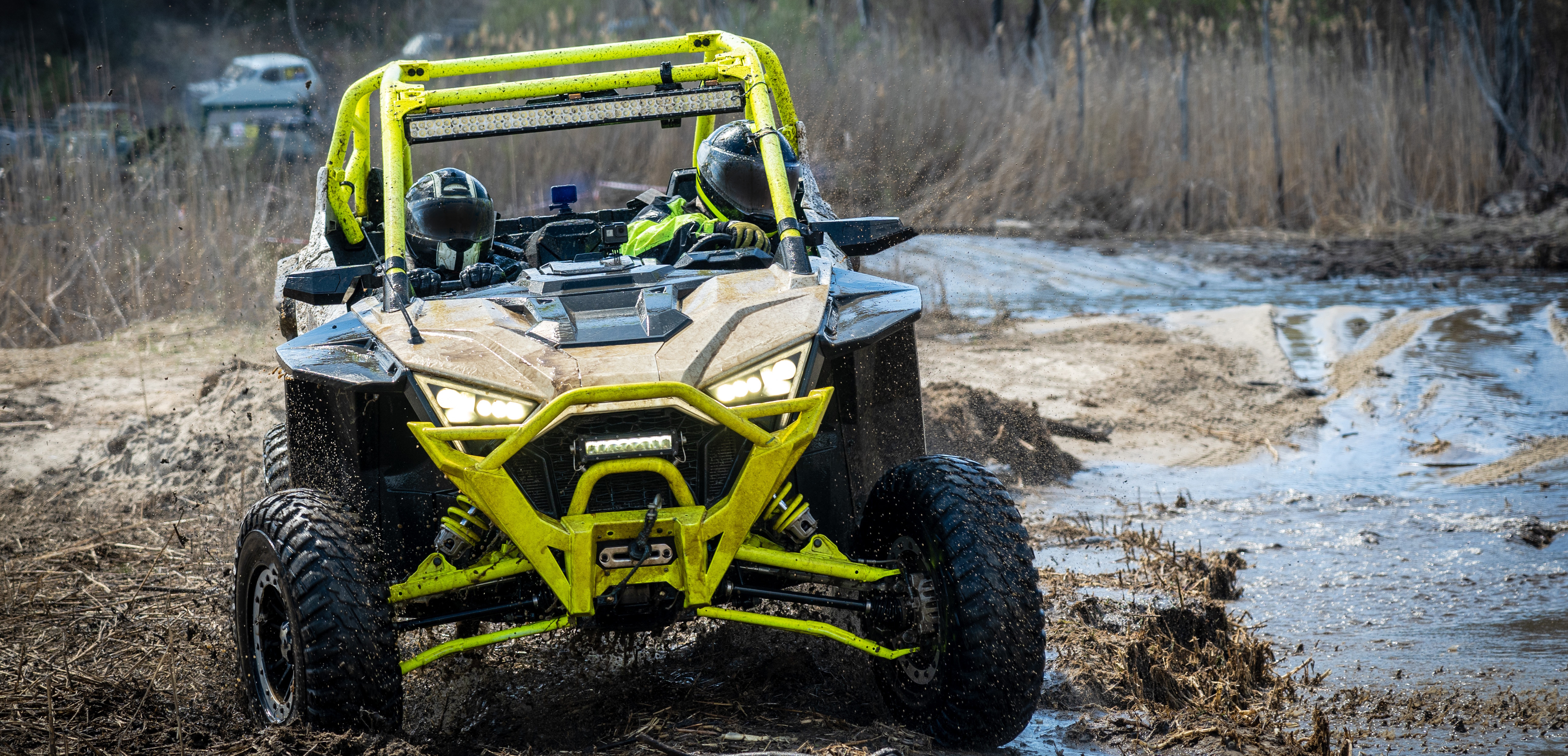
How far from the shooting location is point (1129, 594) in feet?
15.9

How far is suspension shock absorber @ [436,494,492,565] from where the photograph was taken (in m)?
3.44

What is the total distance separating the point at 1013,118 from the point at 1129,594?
10.7 m

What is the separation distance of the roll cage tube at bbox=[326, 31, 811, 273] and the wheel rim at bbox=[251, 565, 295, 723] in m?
0.93

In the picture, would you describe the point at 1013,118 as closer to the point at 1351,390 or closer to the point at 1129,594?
the point at 1351,390

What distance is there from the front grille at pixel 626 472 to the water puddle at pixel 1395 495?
194 cm

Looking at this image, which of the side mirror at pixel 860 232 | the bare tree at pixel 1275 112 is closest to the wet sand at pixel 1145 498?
the side mirror at pixel 860 232

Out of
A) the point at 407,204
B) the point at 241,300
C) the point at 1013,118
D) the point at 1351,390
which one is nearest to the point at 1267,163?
the point at 1013,118

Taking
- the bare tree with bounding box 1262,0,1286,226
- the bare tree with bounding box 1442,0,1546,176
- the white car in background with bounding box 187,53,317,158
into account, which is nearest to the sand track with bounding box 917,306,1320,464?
the bare tree with bounding box 1262,0,1286,226

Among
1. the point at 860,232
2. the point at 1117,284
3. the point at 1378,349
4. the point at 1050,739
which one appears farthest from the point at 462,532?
the point at 1117,284

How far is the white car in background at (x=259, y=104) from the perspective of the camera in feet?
44.5

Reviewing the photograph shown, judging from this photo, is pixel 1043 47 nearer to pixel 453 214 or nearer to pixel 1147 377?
pixel 1147 377

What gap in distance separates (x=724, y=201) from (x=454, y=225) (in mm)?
923

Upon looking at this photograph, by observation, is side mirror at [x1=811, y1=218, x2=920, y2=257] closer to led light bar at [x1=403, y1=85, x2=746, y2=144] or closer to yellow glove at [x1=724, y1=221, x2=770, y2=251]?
yellow glove at [x1=724, y1=221, x2=770, y2=251]

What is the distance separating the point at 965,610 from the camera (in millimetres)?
3318
